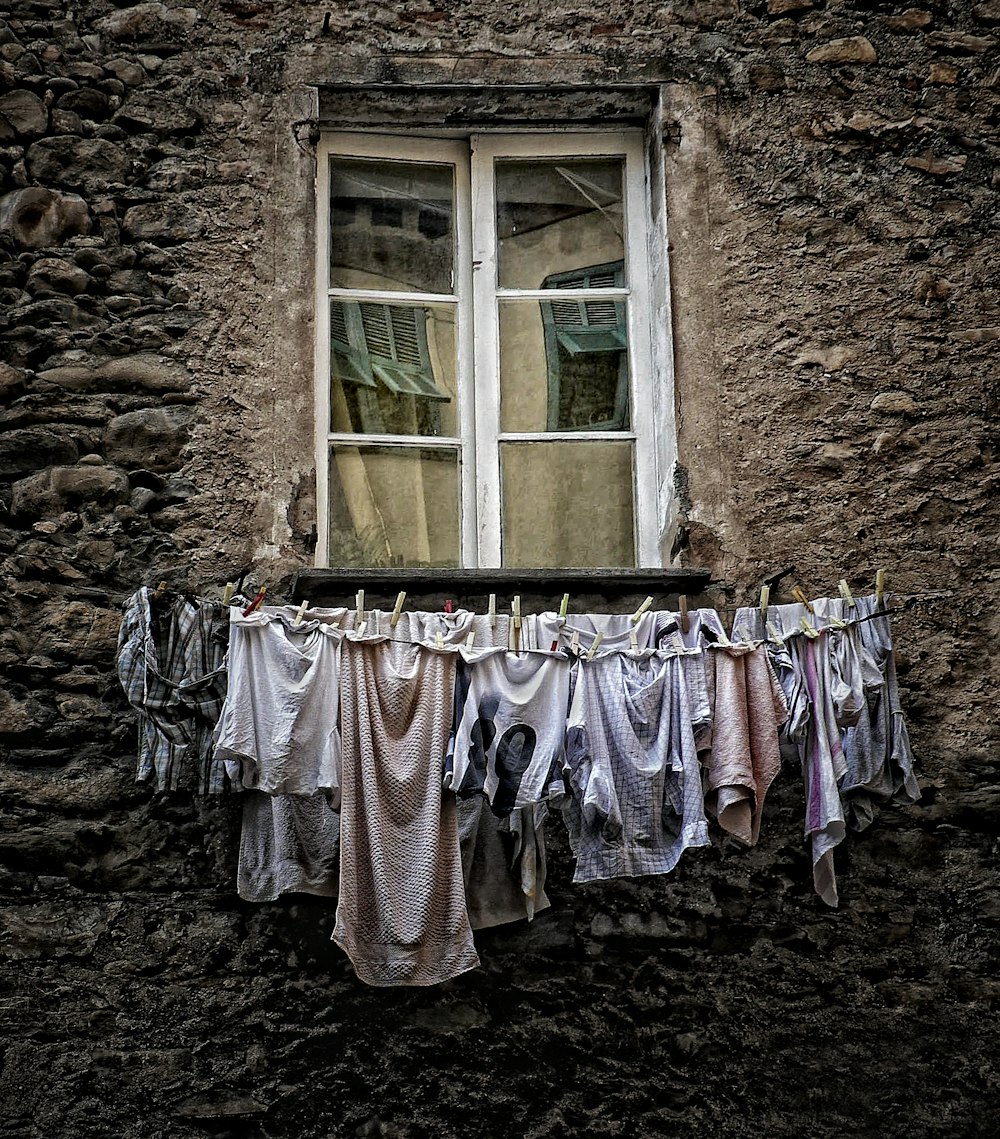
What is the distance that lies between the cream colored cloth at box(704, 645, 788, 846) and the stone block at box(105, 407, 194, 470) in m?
1.71

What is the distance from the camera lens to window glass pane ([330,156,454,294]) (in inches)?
199

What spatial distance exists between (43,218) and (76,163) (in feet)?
0.70

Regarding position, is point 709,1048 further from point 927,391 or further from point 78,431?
point 78,431

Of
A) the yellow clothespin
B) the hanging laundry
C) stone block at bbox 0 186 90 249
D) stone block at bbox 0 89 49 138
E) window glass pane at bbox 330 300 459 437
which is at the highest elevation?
stone block at bbox 0 89 49 138

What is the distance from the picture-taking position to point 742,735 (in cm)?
398

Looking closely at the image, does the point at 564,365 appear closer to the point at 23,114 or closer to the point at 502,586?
the point at 502,586

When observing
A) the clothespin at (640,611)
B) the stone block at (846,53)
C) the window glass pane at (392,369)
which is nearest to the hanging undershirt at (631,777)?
the clothespin at (640,611)

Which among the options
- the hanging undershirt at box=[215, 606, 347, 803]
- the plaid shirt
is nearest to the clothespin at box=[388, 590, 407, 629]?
the hanging undershirt at box=[215, 606, 347, 803]

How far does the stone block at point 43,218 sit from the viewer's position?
4758mm

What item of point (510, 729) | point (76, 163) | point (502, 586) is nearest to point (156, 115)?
point (76, 163)

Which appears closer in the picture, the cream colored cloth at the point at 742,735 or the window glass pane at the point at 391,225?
the cream colored cloth at the point at 742,735

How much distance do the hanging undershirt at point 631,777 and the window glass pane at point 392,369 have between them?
1.28 m

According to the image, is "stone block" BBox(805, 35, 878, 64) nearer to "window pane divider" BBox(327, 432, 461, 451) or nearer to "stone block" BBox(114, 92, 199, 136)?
"window pane divider" BBox(327, 432, 461, 451)

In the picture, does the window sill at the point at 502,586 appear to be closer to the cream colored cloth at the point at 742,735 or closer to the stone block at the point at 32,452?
the cream colored cloth at the point at 742,735
